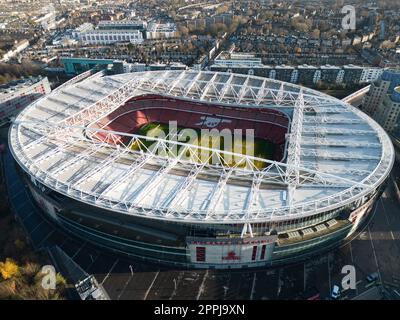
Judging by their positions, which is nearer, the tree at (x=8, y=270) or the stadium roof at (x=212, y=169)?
the tree at (x=8, y=270)

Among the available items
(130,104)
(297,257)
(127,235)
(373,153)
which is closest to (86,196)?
(127,235)

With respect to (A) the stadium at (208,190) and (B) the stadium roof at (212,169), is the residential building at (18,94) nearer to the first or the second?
(B) the stadium roof at (212,169)

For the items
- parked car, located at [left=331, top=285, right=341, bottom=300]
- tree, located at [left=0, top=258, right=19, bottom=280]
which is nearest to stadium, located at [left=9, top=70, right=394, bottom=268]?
parked car, located at [left=331, top=285, right=341, bottom=300]

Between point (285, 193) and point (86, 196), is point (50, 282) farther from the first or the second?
point (285, 193)

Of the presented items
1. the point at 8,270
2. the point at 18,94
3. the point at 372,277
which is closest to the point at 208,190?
the point at 372,277

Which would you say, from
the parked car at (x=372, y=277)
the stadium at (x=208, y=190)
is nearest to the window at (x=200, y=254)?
the stadium at (x=208, y=190)

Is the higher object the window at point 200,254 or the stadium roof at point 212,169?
the stadium roof at point 212,169
